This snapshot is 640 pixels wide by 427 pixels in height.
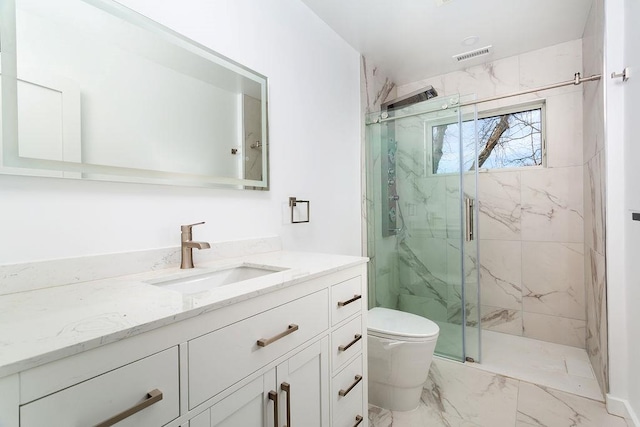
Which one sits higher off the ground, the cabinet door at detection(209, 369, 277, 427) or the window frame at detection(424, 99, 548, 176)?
the window frame at detection(424, 99, 548, 176)

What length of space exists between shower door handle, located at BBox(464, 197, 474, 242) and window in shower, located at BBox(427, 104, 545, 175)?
232mm

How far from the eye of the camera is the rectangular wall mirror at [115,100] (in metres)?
0.85

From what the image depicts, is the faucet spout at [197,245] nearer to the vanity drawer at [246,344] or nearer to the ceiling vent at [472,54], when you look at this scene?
the vanity drawer at [246,344]

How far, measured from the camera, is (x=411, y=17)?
2000mm

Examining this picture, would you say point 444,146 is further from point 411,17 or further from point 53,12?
point 53,12

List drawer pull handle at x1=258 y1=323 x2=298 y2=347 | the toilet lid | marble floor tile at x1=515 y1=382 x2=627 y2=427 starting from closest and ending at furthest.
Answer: drawer pull handle at x1=258 y1=323 x2=298 y2=347, marble floor tile at x1=515 y1=382 x2=627 y2=427, the toilet lid

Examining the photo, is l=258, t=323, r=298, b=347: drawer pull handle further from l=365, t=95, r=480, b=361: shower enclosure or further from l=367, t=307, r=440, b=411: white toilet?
l=365, t=95, r=480, b=361: shower enclosure

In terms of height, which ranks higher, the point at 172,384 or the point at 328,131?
the point at 328,131

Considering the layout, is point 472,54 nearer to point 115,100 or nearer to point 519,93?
point 519,93

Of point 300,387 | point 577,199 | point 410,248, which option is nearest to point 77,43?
point 300,387

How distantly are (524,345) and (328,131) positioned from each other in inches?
91.1

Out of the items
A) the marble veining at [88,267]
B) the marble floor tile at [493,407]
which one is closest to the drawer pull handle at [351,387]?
the marble floor tile at [493,407]

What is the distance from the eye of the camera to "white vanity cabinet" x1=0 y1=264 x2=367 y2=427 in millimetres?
490

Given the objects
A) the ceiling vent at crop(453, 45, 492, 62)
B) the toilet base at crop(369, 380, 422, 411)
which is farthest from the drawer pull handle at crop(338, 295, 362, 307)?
the ceiling vent at crop(453, 45, 492, 62)
